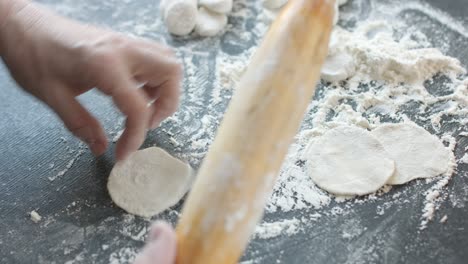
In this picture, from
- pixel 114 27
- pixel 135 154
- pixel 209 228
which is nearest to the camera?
pixel 209 228

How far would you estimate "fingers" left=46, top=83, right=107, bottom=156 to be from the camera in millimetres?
→ 971

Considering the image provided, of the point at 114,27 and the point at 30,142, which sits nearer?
the point at 30,142

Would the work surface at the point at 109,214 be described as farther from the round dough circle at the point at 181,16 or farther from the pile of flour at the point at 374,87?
the round dough circle at the point at 181,16

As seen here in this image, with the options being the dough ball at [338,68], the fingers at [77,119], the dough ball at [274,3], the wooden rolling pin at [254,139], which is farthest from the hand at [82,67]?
the dough ball at [274,3]

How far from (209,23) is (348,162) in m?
0.51

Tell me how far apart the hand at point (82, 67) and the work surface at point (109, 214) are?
10cm

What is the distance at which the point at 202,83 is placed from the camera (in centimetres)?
124

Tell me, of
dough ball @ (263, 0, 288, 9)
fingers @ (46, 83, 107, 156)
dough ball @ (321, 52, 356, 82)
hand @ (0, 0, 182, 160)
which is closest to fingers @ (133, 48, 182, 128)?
hand @ (0, 0, 182, 160)

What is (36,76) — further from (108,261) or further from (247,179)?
(247,179)

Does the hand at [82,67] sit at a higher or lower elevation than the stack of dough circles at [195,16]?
higher

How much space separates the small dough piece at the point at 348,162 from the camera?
40.0 inches

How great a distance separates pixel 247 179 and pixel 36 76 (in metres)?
0.45

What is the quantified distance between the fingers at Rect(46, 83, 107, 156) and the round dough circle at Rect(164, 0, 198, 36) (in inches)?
15.6

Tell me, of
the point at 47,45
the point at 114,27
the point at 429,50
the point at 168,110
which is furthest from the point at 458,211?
the point at 114,27
